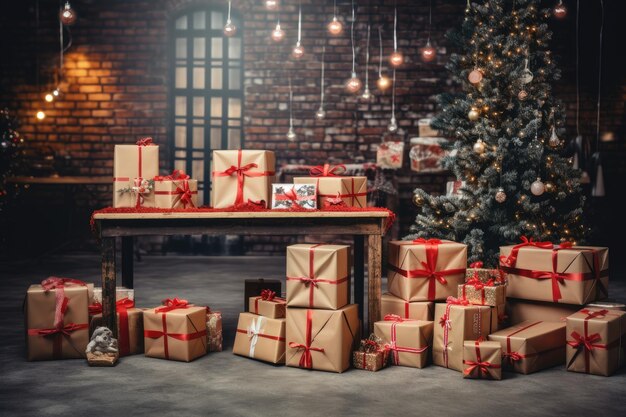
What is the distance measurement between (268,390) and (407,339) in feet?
2.70

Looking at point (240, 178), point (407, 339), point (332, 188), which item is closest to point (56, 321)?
point (240, 178)

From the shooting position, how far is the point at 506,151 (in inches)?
205

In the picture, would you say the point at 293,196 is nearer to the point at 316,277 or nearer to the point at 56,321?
the point at 316,277

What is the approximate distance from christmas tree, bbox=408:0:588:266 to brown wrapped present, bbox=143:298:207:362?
226 cm

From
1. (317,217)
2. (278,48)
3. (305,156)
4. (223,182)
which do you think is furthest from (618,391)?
(278,48)

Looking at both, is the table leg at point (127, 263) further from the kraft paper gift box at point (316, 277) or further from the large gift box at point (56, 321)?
the kraft paper gift box at point (316, 277)

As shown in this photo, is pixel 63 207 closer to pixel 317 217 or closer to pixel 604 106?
pixel 317 217

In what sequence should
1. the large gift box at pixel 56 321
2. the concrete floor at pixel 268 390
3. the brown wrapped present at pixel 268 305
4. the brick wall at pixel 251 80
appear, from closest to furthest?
the concrete floor at pixel 268 390
the large gift box at pixel 56 321
the brown wrapped present at pixel 268 305
the brick wall at pixel 251 80

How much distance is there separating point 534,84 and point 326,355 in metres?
3.06

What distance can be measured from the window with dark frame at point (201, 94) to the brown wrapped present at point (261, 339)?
4716mm

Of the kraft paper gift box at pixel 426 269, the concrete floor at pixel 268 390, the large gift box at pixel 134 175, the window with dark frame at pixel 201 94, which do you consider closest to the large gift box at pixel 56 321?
the concrete floor at pixel 268 390

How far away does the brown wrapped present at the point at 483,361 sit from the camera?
3.32 metres

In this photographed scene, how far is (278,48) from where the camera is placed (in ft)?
26.6

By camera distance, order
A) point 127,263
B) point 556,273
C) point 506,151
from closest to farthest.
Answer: point 556,273 < point 127,263 < point 506,151
